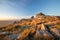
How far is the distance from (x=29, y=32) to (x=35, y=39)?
3.76ft

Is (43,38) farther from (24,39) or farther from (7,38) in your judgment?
(7,38)

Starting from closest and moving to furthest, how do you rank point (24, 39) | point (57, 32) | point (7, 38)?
point (24, 39) → point (7, 38) → point (57, 32)

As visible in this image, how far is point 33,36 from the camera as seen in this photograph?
837 centimetres

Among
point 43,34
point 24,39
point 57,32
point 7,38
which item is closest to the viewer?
point 24,39

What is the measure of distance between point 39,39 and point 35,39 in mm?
386

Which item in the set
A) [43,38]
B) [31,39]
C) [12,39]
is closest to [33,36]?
[31,39]

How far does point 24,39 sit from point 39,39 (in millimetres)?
1056

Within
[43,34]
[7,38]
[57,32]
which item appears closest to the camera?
[43,34]

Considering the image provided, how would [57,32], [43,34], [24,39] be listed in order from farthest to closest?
1. [57,32]
2. [43,34]
3. [24,39]

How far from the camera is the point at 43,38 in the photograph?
7566 mm

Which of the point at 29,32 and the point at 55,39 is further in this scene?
the point at 29,32

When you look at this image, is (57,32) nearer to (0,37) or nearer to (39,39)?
(39,39)

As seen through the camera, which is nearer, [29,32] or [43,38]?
[43,38]

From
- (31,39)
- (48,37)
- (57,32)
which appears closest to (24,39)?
(31,39)
